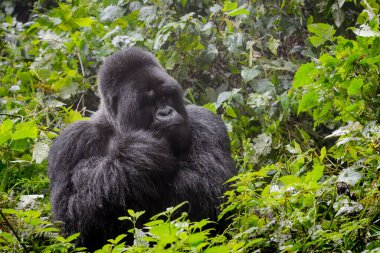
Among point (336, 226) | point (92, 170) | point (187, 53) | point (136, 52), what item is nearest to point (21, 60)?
point (187, 53)

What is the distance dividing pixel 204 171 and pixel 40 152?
1.06 m

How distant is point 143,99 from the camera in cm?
372

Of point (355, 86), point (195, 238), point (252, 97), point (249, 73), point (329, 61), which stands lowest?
point (252, 97)

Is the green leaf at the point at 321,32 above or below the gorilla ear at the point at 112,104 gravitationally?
above

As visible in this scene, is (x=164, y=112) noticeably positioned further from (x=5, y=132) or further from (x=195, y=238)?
(x=195, y=238)

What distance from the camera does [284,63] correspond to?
5.05 meters

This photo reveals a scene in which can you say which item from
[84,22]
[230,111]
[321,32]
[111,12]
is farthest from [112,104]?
[111,12]

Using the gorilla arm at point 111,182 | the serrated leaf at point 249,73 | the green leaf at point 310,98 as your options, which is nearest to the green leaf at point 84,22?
the serrated leaf at point 249,73

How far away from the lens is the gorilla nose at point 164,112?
3.61 metres

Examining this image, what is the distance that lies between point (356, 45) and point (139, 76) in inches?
49.9

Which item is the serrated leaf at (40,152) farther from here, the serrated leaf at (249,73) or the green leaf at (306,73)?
the green leaf at (306,73)

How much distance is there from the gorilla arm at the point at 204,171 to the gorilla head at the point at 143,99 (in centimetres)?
11

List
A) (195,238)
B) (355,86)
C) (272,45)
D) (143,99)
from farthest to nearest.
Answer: (272,45) < (143,99) < (355,86) < (195,238)

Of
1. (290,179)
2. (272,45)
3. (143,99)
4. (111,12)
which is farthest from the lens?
(111,12)
